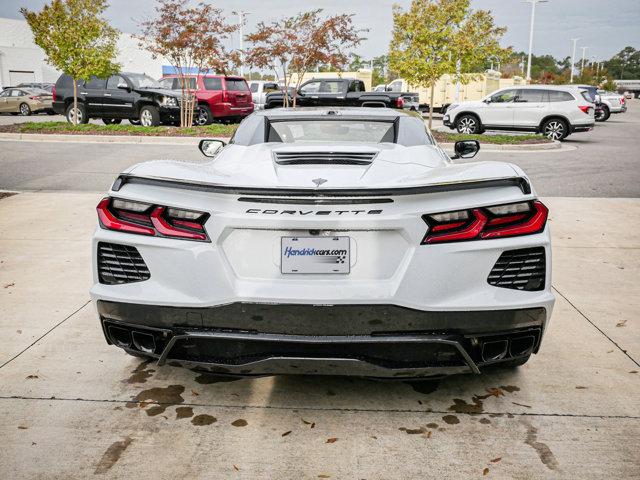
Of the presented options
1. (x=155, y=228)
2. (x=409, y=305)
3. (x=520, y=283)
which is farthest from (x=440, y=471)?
(x=155, y=228)

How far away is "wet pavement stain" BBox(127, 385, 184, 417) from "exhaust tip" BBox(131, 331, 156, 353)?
1.23 ft

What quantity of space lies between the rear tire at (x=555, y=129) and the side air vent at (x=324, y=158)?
18.7m

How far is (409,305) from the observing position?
271 cm

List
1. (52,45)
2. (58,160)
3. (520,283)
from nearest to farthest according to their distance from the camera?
(520,283)
(58,160)
(52,45)

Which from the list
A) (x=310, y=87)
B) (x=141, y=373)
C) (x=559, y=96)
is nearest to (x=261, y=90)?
(x=310, y=87)

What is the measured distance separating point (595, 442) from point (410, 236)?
1270 millimetres

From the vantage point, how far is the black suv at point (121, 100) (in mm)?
20672

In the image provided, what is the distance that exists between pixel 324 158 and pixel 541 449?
5.52ft

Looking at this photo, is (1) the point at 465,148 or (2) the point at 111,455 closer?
(2) the point at 111,455

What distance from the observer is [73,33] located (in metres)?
19.1

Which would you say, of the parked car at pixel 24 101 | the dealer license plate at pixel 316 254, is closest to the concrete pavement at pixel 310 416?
the dealer license plate at pixel 316 254

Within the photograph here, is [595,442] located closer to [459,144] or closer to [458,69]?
[459,144]

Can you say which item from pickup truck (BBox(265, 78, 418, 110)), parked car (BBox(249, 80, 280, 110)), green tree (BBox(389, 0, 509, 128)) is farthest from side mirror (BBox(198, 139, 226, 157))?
parked car (BBox(249, 80, 280, 110))

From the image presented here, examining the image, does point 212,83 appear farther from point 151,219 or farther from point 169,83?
point 151,219
